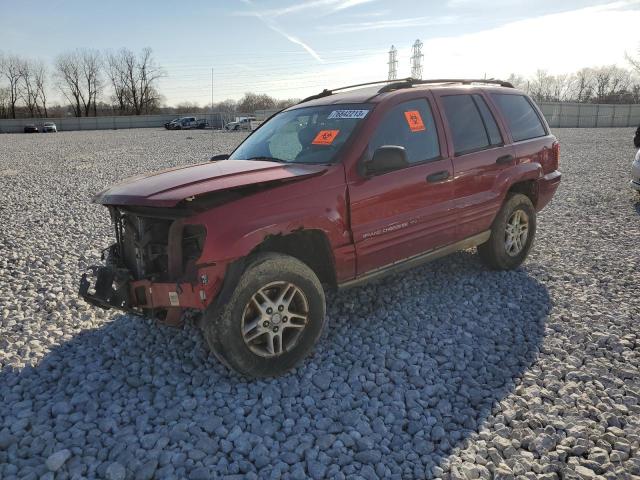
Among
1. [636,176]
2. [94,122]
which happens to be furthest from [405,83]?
[94,122]

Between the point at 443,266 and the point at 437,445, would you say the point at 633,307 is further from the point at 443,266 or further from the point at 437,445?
the point at 437,445

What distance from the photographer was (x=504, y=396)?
305 centimetres

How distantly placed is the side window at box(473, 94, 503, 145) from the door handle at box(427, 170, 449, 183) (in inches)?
35.6

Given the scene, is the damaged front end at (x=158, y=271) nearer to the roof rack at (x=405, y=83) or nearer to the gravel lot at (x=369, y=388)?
the gravel lot at (x=369, y=388)

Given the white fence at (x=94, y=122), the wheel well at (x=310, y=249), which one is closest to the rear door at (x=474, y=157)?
the wheel well at (x=310, y=249)

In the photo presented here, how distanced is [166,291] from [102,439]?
918 mm

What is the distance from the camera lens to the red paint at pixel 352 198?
119 inches

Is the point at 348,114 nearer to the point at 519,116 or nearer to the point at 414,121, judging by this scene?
the point at 414,121

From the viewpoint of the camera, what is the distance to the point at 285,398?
3.09 metres

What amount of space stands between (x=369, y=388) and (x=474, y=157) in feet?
8.20

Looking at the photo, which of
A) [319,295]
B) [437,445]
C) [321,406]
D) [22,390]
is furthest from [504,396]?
[22,390]

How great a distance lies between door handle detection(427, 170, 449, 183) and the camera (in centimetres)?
408

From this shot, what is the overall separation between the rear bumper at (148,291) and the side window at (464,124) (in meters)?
2.63

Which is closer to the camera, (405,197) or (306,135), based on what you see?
(405,197)
